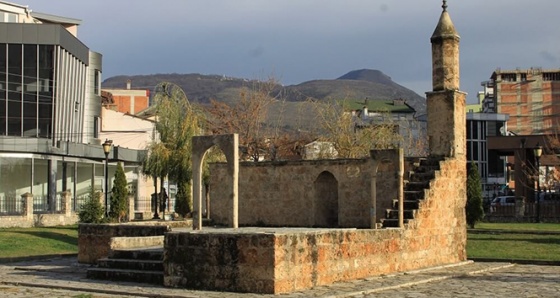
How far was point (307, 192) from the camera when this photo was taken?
25312mm

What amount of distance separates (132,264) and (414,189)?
844 centimetres

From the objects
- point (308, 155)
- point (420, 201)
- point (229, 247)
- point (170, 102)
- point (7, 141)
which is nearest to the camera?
point (229, 247)

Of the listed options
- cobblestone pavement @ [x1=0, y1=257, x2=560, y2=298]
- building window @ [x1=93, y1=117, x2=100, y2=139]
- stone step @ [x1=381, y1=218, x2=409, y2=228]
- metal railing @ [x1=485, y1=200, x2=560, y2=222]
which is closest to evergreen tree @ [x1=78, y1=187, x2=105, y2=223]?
cobblestone pavement @ [x1=0, y1=257, x2=560, y2=298]

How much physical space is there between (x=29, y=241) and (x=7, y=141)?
14.5 meters

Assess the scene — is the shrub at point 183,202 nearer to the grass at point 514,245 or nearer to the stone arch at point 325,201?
the stone arch at point 325,201

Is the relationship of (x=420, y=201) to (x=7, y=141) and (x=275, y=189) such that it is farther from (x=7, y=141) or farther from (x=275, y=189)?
(x=7, y=141)

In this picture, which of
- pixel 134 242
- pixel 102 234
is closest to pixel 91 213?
pixel 102 234

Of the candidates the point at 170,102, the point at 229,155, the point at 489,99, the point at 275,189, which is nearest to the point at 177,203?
the point at 170,102

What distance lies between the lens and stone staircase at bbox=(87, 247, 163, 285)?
1646 cm

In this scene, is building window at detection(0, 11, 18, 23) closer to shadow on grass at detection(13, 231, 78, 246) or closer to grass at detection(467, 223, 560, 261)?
shadow on grass at detection(13, 231, 78, 246)

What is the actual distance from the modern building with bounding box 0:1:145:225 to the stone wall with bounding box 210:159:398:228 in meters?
17.0

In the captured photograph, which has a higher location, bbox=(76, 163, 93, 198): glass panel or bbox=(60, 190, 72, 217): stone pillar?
bbox=(76, 163, 93, 198): glass panel

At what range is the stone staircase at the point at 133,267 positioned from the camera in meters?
16.5

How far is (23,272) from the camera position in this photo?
18641 mm
